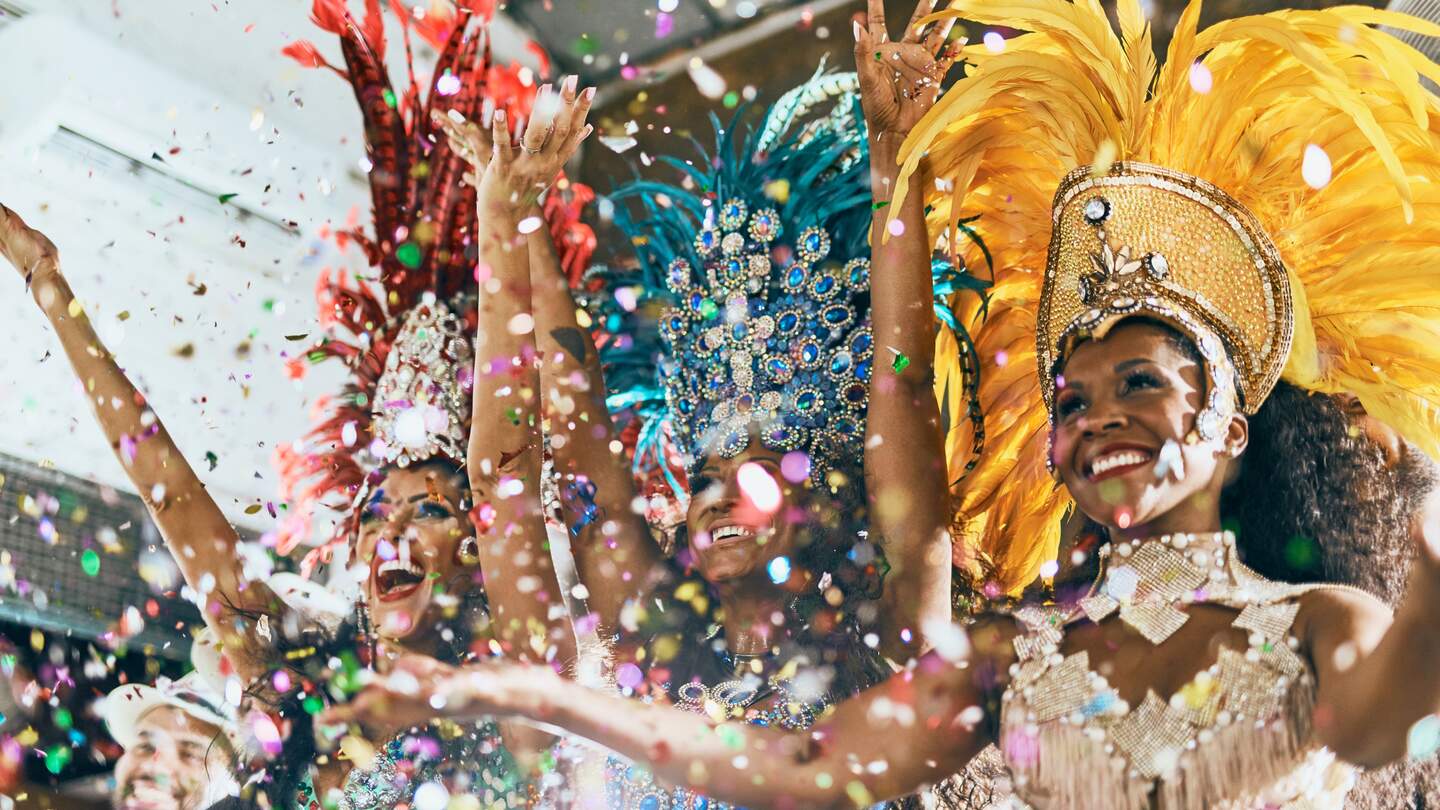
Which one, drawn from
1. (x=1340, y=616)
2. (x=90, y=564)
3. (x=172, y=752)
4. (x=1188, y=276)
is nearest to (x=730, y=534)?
(x=1188, y=276)

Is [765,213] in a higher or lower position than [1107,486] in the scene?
higher

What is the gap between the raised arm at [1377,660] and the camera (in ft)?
4.99

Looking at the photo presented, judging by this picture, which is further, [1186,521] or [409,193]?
[409,193]

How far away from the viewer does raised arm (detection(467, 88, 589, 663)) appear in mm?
2229

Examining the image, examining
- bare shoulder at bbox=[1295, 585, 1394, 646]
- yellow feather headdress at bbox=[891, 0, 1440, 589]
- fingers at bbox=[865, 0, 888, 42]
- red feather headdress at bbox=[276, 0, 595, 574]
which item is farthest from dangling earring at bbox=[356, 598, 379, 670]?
bare shoulder at bbox=[1295, 585, 1394, 646]

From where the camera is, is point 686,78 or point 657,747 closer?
point 657,747

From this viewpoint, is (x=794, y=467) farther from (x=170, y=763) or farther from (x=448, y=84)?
(x=170, y=763)

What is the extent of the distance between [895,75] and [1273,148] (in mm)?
518

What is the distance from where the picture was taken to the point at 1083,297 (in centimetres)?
188

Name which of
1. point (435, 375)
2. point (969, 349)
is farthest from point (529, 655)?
point (969, 349)

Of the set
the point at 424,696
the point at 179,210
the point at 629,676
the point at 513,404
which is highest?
the point at 179,210

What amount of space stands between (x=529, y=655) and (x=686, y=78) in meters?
1.91

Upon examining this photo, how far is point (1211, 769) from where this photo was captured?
1.67 m

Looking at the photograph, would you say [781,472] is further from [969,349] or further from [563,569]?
[563,569]
